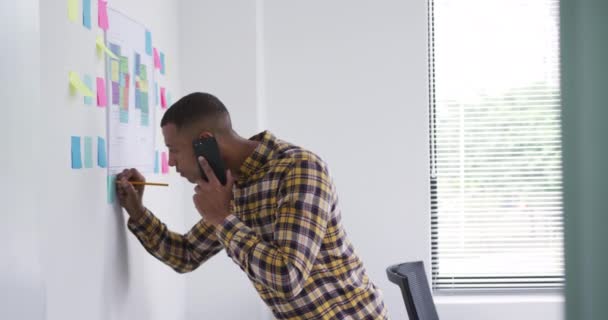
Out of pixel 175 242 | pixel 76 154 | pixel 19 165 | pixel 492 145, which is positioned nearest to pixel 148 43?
pixel 175 242

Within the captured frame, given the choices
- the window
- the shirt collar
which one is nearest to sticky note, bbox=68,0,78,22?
the shirt collar

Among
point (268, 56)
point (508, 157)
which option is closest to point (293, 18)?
point (268, 56)

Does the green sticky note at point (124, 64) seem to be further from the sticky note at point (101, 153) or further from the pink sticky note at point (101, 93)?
the sticky note at point (101, 153)

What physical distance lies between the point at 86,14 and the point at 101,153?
1.20 feet

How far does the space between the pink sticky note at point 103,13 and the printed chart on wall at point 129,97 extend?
0.03 m

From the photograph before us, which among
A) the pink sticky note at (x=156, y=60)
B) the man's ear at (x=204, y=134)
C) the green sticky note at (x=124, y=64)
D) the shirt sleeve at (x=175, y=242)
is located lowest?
the shirt sleeve at (x=175, y=242)

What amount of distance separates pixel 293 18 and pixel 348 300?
2216 millimetres

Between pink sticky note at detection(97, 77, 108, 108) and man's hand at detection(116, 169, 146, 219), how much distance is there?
0.76ft

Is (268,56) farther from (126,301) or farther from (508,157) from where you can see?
(126,301)

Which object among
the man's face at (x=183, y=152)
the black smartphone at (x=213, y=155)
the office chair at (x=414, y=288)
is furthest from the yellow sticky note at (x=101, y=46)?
the office chair at (x=414, y=288)

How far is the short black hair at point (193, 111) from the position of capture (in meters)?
1.99

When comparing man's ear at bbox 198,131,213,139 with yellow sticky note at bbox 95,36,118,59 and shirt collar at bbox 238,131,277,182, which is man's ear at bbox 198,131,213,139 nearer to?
shirt collar at bbox 238,131,277,182

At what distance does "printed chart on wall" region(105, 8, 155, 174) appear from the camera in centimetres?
205

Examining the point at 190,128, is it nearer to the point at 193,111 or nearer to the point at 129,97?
the point at 193,111
